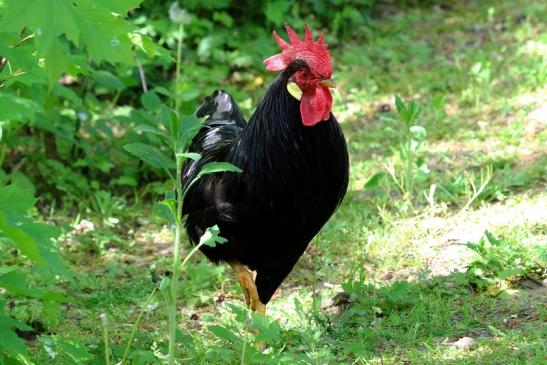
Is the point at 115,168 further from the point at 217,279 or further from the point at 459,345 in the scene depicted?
the point at 459,345

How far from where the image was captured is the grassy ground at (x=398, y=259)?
378 centimetres

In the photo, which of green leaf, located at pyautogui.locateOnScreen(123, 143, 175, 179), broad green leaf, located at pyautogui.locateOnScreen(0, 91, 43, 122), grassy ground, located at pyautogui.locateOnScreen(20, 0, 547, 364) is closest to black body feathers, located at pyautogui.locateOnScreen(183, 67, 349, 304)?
grassy ground, located at pyautogui.locateOnScreen(20, 0, 547, 364)

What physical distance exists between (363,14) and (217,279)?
15.6ft

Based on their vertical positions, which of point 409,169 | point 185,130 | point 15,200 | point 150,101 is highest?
point 185,130

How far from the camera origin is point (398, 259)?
15.9ft

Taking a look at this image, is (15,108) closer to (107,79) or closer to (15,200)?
(15,200)

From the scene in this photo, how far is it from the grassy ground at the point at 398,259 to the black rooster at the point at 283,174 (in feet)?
1.08

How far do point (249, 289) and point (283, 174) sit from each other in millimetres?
705

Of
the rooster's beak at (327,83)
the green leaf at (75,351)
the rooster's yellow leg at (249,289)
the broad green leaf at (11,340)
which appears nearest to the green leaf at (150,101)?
the rooster's yellow leg at (249,289)

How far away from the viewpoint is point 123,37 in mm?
2969

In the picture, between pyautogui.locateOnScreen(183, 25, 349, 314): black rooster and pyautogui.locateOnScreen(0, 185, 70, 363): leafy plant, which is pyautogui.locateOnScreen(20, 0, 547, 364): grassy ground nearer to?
pyautogui.locateOnScreen(183, 25, 349, 314): black rooster

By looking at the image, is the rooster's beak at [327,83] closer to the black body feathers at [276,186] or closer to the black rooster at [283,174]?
the black rooster at [283,174]

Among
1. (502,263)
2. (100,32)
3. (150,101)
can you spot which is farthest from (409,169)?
(100,32)

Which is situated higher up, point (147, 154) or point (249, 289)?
point (147, 154)
